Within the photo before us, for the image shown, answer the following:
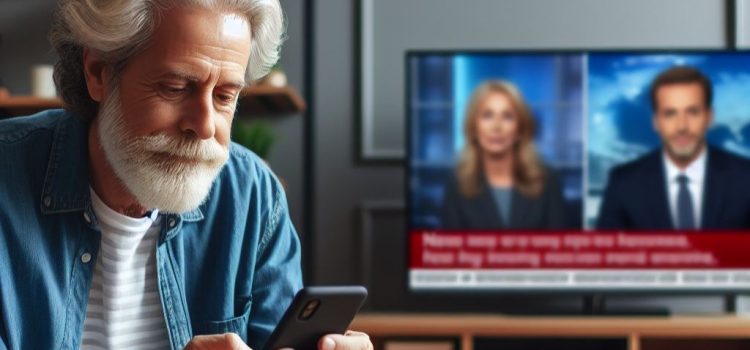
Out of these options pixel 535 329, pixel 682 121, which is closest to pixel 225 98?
pixel 535 329

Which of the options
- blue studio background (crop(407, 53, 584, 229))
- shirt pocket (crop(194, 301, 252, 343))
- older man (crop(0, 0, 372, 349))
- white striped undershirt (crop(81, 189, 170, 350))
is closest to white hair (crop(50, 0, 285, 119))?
older man (crop(0, 0, 372, 349))

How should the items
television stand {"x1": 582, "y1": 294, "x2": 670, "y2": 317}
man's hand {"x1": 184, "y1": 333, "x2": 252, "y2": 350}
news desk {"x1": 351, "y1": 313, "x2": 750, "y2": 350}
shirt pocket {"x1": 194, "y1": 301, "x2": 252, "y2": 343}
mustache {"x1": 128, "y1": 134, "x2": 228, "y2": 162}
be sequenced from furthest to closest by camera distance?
television stand {"x1": 582, "y1": 294, "x2": 670, "y2": 317}, news desk {"x1": 351, "y1": 313, "x2": 750, "y2": 350}, shirt pocket {"x1": 194, "y1": 301, "x2": 252, "y2": 343}, mustache {"x1": 128, "y1": 134, "x2": 228, "y2": 162}, man's hand {"x1": 184, "y1": 333, "x2": 252, "y2": 350}

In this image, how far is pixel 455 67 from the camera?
Result: 3029 mm

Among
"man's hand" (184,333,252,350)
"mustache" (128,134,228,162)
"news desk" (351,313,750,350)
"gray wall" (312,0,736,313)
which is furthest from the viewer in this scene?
"gray wall" (312,0,736,313)

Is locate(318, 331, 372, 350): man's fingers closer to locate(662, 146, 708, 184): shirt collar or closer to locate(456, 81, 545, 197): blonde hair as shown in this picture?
locate(456, 81, 545, 197): blonde hair

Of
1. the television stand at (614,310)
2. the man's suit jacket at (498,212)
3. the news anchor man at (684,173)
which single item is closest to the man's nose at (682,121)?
the news anchor man at (684,173)

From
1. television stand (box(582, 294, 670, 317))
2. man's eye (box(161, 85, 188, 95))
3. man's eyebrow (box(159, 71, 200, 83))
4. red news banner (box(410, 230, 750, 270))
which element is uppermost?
man's eyebrow (box(159, 71, 200, 83))

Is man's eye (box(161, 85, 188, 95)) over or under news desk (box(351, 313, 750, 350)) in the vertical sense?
over

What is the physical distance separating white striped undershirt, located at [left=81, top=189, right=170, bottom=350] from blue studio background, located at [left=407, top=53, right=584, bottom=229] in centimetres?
179

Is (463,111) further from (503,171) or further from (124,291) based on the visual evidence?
(124,291)

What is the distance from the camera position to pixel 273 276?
132cm

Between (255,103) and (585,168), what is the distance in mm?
1040

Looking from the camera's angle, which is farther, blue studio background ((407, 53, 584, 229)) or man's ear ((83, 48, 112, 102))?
blue studio background ((407, 53, 584, 229))

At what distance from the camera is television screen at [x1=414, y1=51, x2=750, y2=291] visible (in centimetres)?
300
